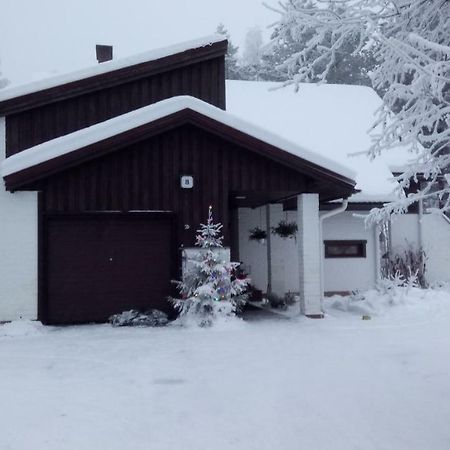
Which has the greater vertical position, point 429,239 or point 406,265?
point 429,239

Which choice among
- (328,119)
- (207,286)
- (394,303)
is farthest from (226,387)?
(328,119)

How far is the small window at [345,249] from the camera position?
643 inches

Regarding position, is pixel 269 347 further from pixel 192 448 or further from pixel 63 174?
pixel 63 174

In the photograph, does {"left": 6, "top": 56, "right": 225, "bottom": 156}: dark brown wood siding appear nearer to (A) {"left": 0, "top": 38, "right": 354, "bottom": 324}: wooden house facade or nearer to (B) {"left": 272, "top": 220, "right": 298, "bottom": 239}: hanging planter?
(A) {"left": 0, "top": 38, "right": 354, "bottom": 324}: wooden house facade

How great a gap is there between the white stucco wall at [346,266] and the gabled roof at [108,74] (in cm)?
593

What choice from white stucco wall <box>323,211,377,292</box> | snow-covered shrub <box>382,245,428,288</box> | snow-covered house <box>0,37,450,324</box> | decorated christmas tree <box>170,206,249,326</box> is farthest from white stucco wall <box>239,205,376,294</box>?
decorated christmas tree <box>170,206,249,326</box>

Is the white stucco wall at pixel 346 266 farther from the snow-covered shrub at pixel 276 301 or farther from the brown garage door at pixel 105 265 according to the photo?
the brown garage door at pixel 105 265

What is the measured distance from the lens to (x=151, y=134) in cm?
1137

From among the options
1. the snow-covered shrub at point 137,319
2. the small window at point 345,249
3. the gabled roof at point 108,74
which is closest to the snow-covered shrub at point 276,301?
the small window at point 345,249

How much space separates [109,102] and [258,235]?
5.61m

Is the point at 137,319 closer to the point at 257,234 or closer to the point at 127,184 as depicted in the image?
the point at 127,184

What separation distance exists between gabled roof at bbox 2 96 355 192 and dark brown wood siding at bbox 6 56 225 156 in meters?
0.82

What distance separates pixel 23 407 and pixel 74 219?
6.25 m

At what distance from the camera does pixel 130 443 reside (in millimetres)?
4648
